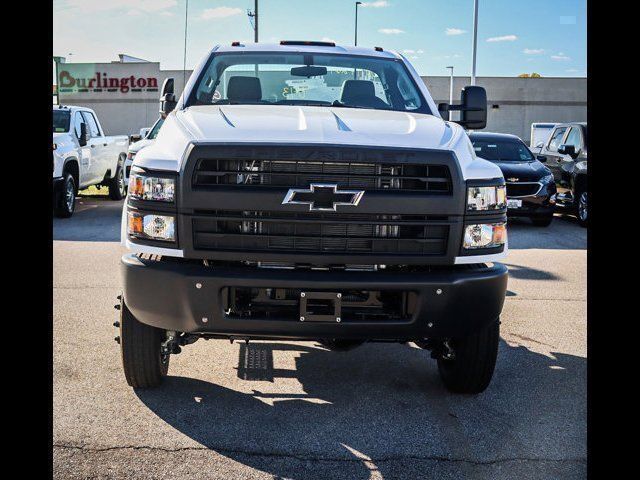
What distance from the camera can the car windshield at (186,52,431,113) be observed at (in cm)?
535

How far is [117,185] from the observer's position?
17.7m

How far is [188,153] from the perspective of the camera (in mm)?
3846

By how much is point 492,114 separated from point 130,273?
43194 millimetres

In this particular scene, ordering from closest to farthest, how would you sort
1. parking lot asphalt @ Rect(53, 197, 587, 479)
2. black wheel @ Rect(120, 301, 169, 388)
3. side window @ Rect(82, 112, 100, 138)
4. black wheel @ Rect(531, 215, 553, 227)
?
parking lot asphalt @ Rect(53, 197, 587, 479) → black wheel @ Rect(120, 301, 169, 388) → black wheel @ Rect(531, 215, 553, 227) → side window @ Rect(82, 112, 100, 138)

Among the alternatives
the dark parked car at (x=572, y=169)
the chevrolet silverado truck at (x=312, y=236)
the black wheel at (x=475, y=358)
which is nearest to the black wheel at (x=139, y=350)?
the chevrolet silverado truck at (x=312, y=236)

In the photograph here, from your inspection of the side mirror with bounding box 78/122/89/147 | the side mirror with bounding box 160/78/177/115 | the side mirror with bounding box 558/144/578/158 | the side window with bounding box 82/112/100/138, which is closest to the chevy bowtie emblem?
the side mirror with bounding box 160/78/177/115

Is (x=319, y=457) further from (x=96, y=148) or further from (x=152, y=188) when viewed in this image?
(x=96, y=148)

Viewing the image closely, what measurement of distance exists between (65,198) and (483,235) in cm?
1110

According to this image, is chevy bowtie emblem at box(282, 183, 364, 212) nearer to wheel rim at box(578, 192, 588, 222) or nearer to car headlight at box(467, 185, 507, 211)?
car headlight at box(467, 185, 507, 211)

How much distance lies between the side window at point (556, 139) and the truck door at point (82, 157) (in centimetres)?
898
